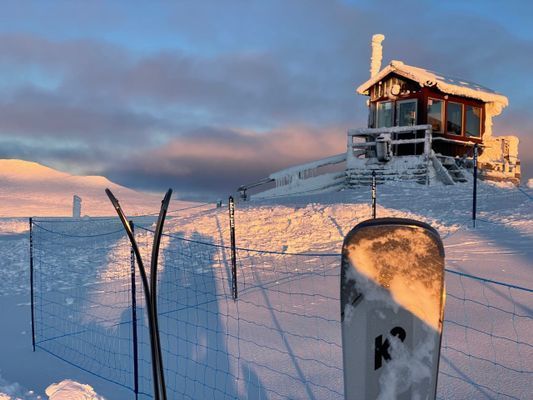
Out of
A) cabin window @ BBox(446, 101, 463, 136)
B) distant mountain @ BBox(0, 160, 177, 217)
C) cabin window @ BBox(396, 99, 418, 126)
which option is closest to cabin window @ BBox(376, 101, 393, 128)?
cabin window @ BBox(396, 99, 418, 126)

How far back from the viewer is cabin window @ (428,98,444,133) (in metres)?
21.2

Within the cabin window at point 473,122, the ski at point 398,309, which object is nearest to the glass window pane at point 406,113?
the cabin window at point 473,122

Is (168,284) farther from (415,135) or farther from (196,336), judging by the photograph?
(415,135)

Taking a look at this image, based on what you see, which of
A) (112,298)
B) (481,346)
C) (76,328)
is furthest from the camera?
(112,298)

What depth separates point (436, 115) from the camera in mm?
21281

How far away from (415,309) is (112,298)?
8127mm

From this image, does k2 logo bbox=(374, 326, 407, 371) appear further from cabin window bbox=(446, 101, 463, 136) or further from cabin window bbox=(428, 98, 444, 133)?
cabin window bbox=(446, 101, 463, 136)

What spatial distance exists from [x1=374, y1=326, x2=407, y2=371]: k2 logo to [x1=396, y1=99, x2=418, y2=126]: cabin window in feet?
66.7

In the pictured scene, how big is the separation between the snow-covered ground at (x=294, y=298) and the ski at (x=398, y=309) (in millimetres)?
2219

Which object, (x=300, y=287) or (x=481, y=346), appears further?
(x=300, y=287)

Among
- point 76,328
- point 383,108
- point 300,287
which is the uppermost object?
point 383,108

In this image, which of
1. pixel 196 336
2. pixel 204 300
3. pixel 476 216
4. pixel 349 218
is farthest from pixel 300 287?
pixel 476 216

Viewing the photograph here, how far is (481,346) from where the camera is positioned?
191 inches

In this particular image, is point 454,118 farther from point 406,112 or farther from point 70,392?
point 70,392
